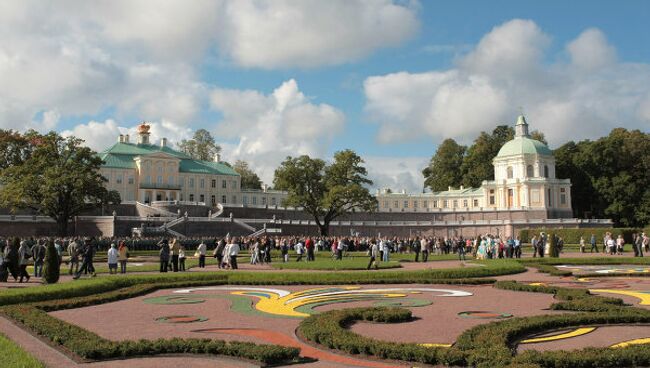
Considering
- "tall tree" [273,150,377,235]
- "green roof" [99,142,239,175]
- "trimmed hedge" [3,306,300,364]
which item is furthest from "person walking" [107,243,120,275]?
"green roof" [99,142,239,175]

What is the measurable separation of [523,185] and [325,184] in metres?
42.5

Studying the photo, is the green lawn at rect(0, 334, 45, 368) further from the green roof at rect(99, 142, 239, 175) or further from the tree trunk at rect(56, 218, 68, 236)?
the green roof at rect(99, 142, 239, 175)

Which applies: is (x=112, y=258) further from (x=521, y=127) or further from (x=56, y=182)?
(x=521, y=127)

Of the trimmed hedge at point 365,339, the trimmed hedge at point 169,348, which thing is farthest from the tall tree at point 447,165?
the trimmed hedge at point 169,348

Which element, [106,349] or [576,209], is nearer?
[106,349]

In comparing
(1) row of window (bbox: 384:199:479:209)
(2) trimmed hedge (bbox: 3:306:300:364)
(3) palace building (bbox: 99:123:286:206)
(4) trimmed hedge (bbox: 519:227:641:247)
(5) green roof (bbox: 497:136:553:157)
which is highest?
(5) green roof (bbox: 497:136:553:157)

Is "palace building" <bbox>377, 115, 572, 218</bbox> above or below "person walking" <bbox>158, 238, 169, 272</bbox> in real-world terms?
above

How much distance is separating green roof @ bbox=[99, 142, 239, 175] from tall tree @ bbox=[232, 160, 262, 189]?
1162 cm

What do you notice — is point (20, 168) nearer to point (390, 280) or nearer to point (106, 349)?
point (390, 280)

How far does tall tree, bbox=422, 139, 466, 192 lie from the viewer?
12231 centimetres

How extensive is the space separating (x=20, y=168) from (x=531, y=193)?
78620 mm

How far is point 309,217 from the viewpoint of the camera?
97.7 m

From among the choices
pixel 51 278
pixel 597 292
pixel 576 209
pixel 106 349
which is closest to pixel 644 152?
pixel 576 209

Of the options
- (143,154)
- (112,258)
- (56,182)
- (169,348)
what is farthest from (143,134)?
(169,348)
